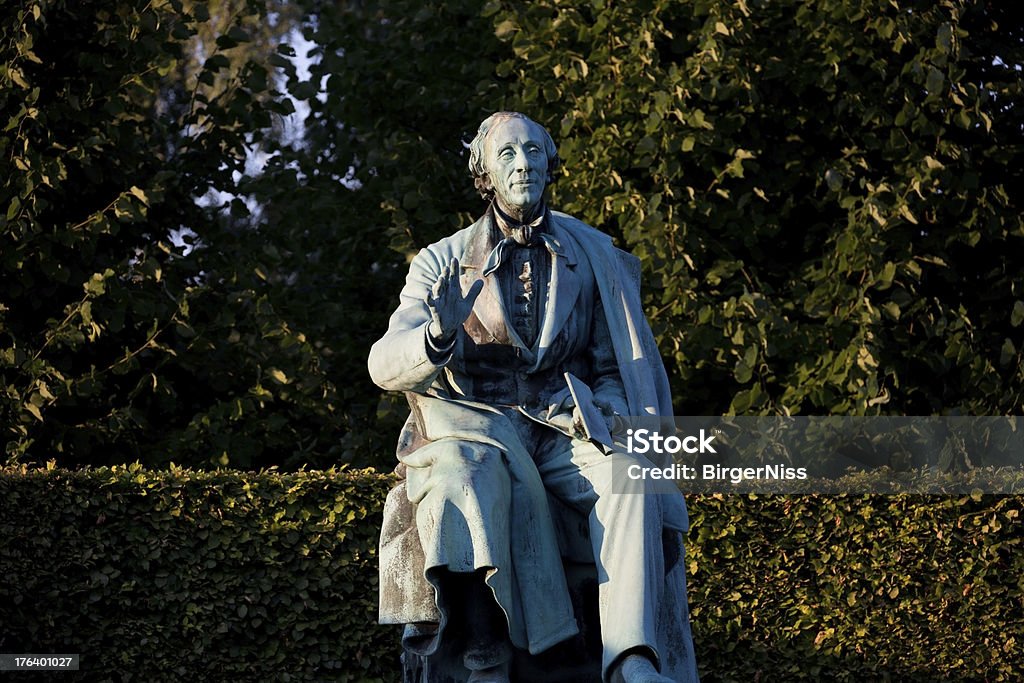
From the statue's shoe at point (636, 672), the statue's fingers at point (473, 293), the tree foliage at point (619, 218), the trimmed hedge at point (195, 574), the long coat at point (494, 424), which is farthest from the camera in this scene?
the tree foliage at point (619, 218)

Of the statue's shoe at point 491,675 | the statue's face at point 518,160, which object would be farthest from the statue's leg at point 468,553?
the statue's face at point 518,160

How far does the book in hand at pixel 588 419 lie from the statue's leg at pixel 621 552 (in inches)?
1.8

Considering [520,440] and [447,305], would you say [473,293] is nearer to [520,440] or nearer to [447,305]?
[447,305]

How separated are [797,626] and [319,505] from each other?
221 centimetres

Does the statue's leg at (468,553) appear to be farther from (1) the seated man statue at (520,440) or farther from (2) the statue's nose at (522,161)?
(2) the statue's nose at (522,161)

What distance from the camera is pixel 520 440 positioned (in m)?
5.15

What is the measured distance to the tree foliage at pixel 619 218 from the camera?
8.88 meters

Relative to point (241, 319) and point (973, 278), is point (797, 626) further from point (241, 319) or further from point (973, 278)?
point (241, 319)

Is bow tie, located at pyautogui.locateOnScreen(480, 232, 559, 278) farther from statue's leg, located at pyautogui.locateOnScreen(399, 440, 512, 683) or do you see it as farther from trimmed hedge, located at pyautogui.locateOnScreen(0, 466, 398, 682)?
trimmed hedge, located at pyautogui.locateOnScreen(0, 466, 398, 682)

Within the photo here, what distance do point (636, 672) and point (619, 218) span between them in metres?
4.76

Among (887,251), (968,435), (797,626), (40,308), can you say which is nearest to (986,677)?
(797,626)

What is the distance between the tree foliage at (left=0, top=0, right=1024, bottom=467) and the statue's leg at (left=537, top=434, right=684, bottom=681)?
12.8 ft

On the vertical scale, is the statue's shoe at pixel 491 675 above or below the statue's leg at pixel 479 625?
below

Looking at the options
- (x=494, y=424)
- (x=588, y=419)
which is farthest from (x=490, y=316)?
(x=588, y=419)
